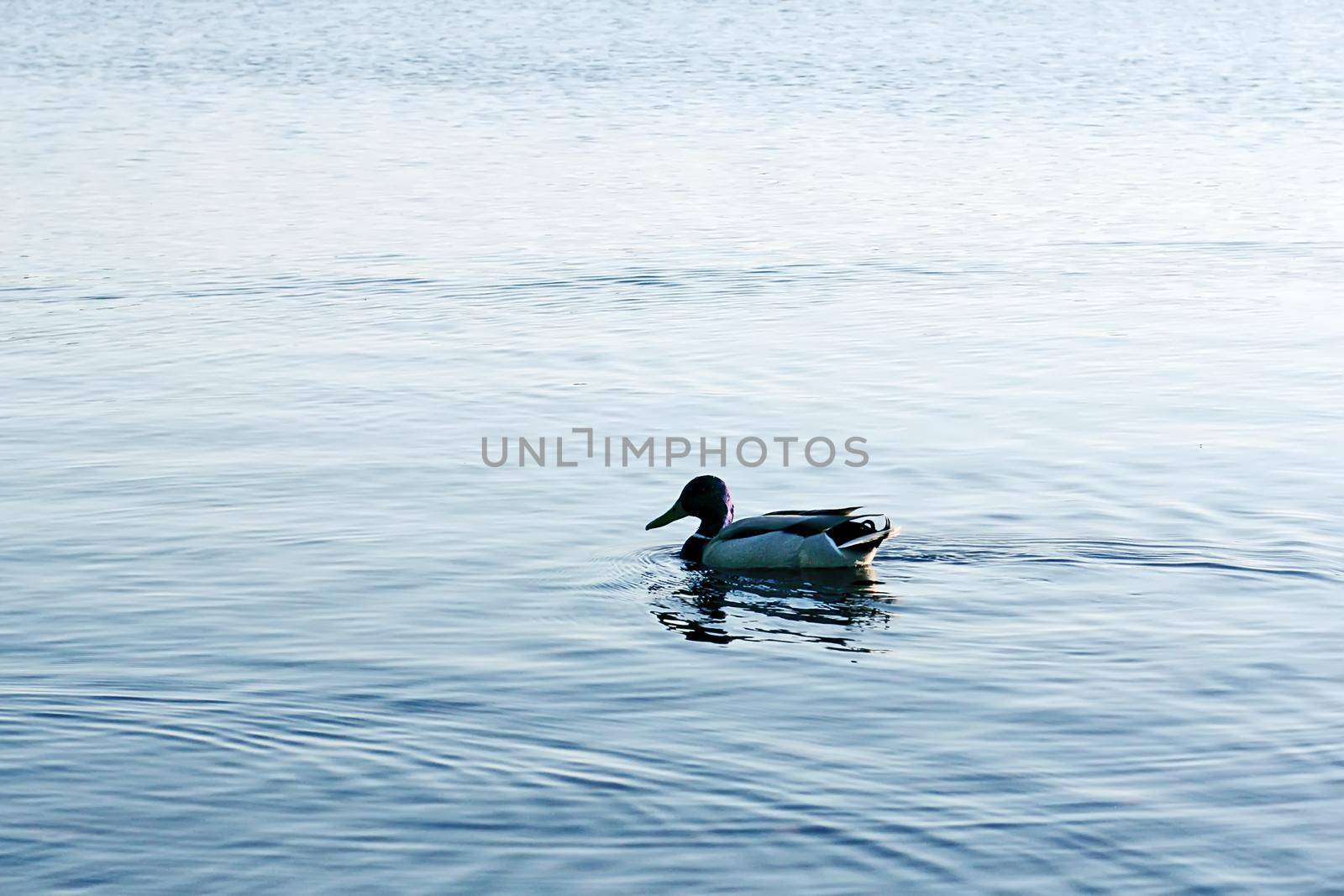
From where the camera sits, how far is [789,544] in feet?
41.5

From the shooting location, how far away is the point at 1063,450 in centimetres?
1562

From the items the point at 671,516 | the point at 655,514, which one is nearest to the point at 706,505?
the point at 671,516

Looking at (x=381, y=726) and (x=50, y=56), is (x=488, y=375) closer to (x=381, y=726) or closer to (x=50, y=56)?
(x=381, y=726)

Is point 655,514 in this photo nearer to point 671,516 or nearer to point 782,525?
point 671,516

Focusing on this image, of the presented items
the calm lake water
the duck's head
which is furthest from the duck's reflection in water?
the duck's head

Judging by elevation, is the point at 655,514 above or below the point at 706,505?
below

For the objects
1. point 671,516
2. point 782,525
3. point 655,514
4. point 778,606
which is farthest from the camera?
point 655,514

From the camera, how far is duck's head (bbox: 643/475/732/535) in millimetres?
13297

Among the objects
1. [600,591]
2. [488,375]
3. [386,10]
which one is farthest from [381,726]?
[386,10]

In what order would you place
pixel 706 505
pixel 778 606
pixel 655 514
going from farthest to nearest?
1. pixel 655 514
2. pixel 706 505
3. pixel 778 606

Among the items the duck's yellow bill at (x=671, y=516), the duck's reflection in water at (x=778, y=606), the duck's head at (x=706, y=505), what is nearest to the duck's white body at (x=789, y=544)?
the duck's reflection in water at (x=778, y=606)

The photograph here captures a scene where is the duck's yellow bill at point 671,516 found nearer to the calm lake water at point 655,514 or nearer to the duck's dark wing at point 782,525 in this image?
the calm lake water at point 655,514

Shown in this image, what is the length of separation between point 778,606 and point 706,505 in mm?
1364

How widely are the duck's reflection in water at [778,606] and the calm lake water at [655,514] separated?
1.9 inches
